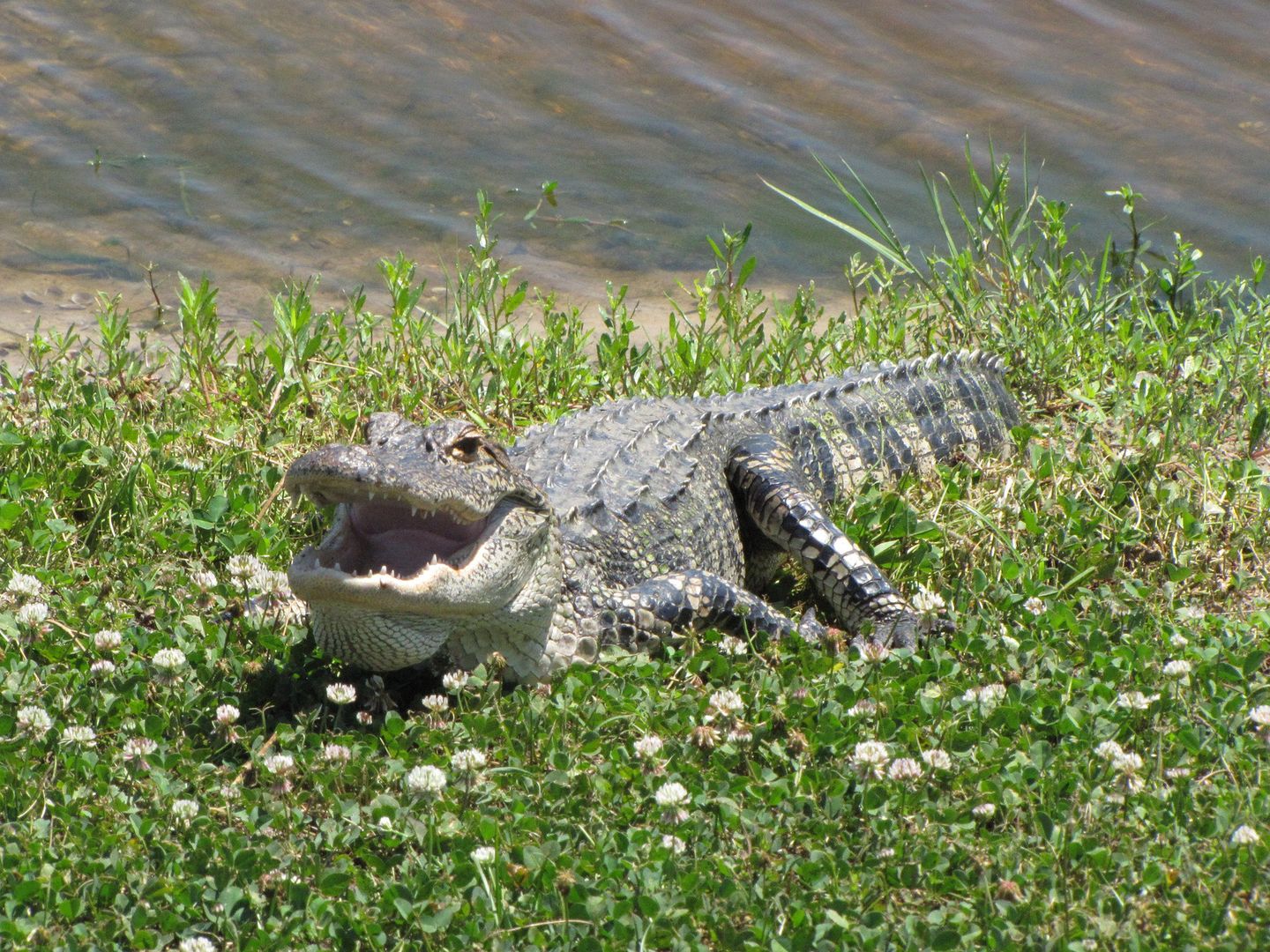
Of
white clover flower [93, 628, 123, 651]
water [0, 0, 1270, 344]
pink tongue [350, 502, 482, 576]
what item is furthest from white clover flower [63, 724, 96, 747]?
water [0, 0, 1270, 344]

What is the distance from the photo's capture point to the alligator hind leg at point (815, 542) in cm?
457

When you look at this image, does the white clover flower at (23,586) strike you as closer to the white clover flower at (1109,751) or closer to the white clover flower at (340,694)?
the white clover flower at (340,694)

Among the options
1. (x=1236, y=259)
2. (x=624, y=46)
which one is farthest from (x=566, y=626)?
(x=624, y=46)

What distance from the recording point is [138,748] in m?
3.32

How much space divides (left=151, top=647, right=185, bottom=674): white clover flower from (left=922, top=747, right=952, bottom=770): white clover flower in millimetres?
1797

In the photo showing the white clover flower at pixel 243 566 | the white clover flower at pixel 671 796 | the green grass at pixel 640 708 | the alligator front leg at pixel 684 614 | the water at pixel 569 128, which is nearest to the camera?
the green grass at pixel 640 708

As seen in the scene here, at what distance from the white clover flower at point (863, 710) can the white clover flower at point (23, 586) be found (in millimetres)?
2225

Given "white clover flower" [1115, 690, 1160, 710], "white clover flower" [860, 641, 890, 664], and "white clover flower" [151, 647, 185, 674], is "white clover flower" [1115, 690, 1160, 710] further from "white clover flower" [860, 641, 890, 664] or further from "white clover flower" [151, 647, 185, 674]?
"white clover flower" [151, 647, 185, 674]

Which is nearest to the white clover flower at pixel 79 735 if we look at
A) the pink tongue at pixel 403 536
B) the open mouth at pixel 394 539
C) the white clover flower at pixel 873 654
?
the open mouth at pixel 394 539

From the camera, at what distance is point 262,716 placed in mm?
3463

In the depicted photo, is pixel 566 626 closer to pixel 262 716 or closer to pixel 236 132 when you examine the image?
pixel 262 716

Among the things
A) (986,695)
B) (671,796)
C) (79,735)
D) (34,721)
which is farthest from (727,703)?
(34,721)

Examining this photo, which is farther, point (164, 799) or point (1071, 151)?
point (1071, 151)

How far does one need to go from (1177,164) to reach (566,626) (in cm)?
693
